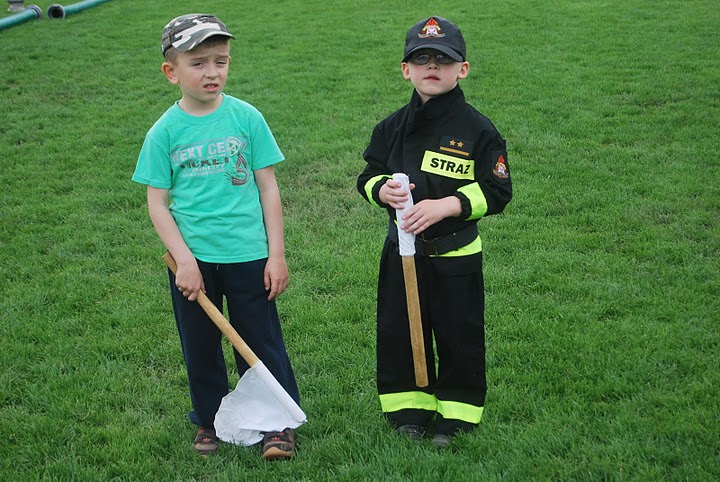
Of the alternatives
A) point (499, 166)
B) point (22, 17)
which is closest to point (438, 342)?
point (499, 166)

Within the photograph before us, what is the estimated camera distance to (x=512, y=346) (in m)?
4.63

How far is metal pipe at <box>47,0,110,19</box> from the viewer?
1558cm

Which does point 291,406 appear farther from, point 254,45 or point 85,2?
point 85,2

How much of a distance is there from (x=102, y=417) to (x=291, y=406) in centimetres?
112

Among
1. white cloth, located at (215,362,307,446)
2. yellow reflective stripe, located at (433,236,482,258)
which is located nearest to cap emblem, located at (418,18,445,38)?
yellow reflective stripe, located at (433,236,482,258)

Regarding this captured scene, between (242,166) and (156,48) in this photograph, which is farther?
(156,48)

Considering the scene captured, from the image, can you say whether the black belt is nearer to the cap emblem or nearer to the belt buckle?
the belt buckle

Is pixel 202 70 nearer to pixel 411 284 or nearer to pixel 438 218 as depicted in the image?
pixel 438 218

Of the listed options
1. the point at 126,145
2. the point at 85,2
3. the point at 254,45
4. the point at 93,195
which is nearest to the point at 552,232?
the point at 93,195

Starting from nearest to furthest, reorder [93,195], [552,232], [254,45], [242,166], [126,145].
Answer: [242,166], [552,232], [93,195], [126,145], [254,45]

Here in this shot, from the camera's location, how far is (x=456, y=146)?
11.2 feet

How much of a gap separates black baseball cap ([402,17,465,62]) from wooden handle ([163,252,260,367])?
4.10ft

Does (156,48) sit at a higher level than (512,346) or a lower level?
higher

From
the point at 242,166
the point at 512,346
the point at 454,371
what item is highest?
the point at 242,166
